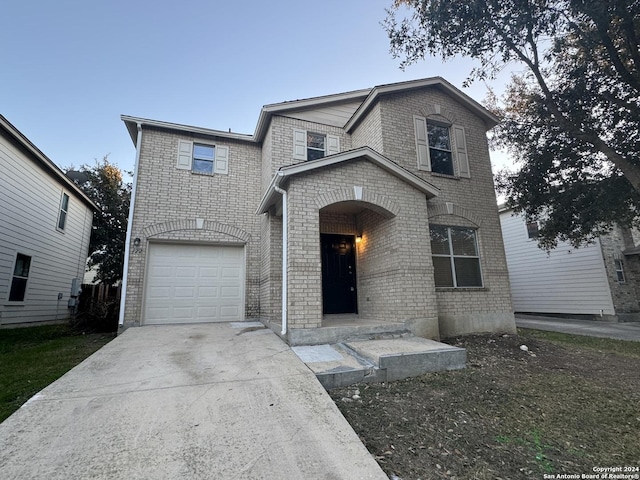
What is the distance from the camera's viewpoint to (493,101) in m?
11.3

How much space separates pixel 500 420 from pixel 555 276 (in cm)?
1301

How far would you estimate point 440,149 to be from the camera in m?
8.49

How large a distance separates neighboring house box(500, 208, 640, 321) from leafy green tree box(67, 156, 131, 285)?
18.0m

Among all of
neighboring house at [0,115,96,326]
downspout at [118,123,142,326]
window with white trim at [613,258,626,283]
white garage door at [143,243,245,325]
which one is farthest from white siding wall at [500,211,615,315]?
neighboring house at [0,115,96,326]

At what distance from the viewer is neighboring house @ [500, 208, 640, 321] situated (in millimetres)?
11602

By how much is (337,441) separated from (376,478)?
490 millimetres

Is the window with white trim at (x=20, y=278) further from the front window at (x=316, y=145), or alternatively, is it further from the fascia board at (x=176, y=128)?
the front window at (x=316, y=145)

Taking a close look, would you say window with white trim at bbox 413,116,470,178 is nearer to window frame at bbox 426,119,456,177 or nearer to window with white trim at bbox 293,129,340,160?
window frame at bbox 426,119,456,177

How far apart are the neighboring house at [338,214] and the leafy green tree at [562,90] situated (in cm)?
135

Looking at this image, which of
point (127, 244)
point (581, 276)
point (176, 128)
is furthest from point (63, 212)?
point (581, 276)

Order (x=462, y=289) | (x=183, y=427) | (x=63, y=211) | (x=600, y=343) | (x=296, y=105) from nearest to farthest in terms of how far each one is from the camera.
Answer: (x=183, y=427) < (x=600, y=343) < (x=462, y=289) < (x=296, y=105) < (x=63, y=211)

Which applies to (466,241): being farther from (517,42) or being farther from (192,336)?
(192,336)

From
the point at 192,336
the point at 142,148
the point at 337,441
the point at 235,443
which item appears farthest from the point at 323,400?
the point at 142,148

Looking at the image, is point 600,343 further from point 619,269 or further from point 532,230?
point 532,230
